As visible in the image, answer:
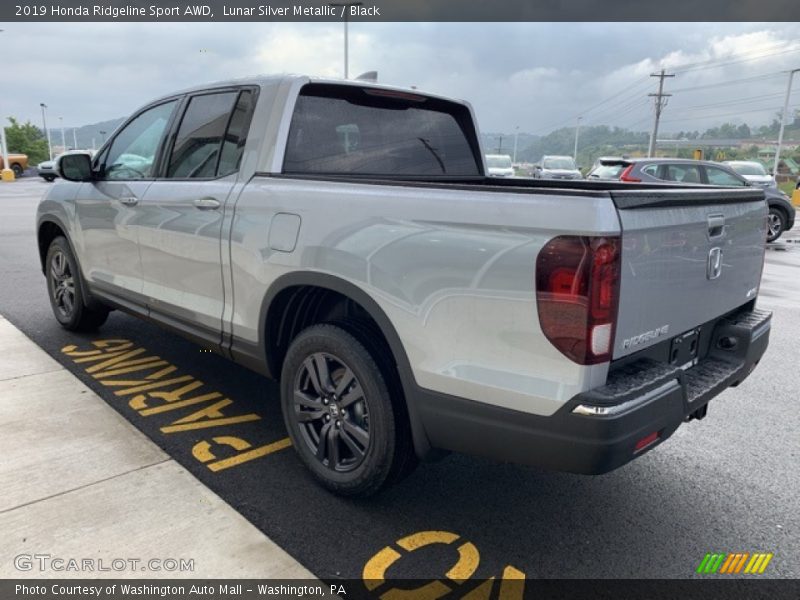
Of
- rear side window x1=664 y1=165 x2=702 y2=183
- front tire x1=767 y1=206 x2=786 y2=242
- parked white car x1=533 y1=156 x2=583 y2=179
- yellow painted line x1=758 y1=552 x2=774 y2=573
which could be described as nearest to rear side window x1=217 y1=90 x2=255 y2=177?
yellow painted line x1=758 y1=552 x2=774 y2=573

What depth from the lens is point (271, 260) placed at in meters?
2.87

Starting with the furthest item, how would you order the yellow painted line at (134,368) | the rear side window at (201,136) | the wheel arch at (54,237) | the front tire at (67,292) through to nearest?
1. the front tire at (67,292)
2. the wheel arch at (54,237)
3. the yellow painted line at (134,368)
4. the rear side window at (201,136)

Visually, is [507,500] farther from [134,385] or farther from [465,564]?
[134,385]

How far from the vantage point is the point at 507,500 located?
285cm

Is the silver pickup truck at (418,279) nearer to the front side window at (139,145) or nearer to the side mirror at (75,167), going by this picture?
the front side window at (139,145)

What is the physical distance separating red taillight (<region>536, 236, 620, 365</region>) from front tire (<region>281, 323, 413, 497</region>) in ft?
2.74

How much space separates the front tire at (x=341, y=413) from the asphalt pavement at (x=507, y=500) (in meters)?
0.17

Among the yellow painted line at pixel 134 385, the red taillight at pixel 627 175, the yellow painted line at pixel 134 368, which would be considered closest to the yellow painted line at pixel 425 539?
→ the yellow painted line at pixel 134 385

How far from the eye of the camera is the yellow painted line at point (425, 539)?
2.48 m

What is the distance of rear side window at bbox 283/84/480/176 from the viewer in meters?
3.17

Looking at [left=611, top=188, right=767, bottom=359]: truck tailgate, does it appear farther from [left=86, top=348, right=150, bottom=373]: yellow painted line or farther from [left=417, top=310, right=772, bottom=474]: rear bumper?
[left=86, top=348, right=150, bottom=373]: yellow painted line

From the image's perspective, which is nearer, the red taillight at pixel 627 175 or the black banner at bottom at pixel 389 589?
the black banner at bottom at pixel 389 589

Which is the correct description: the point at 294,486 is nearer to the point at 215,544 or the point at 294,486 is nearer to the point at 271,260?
the point at 215,544

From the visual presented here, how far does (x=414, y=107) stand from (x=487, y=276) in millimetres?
1953
